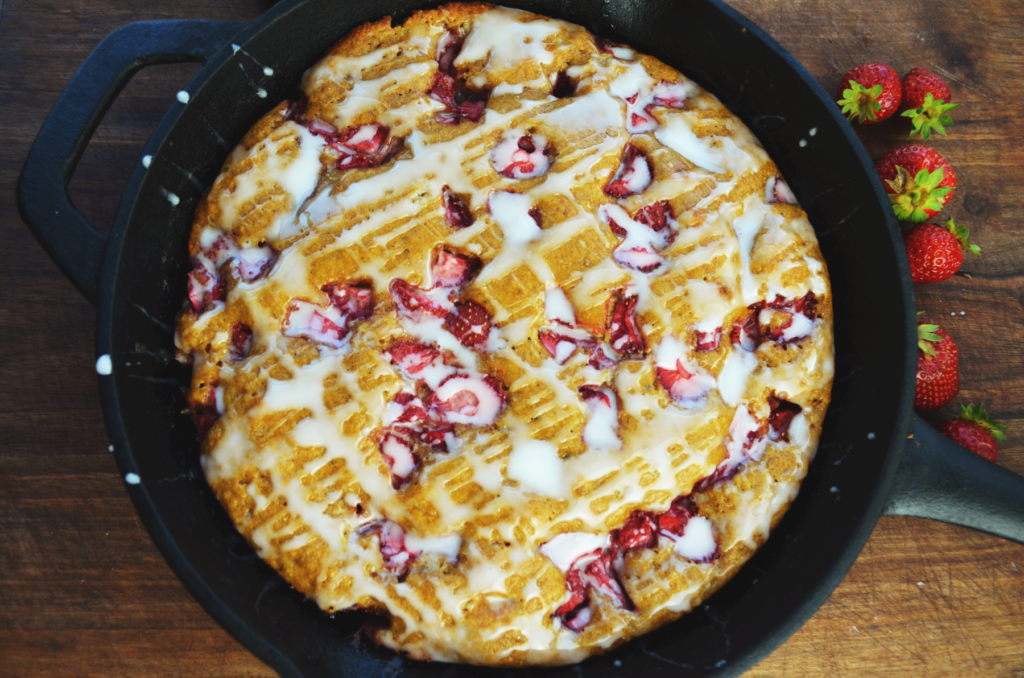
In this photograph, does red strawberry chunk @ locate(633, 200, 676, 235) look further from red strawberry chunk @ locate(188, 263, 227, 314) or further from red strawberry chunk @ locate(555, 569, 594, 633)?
red strawberry chunk @ locate(188, 263, 227, 314)

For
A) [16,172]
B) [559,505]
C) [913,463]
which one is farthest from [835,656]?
[16,172]

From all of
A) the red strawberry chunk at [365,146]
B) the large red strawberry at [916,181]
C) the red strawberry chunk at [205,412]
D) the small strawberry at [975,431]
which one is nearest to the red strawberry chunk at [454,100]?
the red strawberry chunk at [365,146]

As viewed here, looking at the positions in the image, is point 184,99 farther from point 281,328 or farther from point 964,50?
point 964,50

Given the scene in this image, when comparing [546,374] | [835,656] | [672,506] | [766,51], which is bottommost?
[835,656]

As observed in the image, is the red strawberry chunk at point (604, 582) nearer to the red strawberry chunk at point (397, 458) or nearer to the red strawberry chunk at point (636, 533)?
the red strawberry chunk at point (636, 533)

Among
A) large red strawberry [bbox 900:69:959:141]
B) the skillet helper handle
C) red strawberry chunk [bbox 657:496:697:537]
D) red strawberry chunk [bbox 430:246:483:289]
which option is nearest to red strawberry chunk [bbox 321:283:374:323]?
red strawberry chunk [bbox 430:246:483:289]

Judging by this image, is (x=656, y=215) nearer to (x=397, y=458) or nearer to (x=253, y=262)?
(x=397, y=458)

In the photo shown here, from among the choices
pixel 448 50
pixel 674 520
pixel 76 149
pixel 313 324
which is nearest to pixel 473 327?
pixel 313 324
